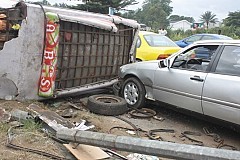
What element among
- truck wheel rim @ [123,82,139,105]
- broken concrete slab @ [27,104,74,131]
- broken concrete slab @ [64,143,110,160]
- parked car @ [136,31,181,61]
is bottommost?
broken concrete slab @ [64,143,110,160]

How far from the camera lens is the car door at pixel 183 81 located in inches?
221

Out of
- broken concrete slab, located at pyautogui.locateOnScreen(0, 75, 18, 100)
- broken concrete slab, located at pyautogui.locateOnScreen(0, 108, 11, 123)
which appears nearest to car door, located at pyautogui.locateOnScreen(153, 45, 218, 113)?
broken concrete slab, located at pyautogui.locateOnScreen(0, 75, 18, 100)

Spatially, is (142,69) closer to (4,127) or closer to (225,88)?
(225,88)

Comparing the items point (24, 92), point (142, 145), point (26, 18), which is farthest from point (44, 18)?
point (142, 145)

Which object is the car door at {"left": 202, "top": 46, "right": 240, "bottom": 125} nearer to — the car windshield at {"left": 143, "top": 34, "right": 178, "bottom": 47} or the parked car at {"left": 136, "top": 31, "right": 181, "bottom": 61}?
the parked car at {"left": 136, "top": 31, "right": 181, "bottom": 61}

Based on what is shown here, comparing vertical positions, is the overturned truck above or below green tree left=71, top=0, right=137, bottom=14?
below

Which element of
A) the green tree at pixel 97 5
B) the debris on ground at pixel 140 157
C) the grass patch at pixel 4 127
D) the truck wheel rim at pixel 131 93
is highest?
the green tree at pixel 97 5

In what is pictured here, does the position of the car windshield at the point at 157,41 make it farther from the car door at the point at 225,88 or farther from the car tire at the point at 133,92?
the car door at the point at 225,88

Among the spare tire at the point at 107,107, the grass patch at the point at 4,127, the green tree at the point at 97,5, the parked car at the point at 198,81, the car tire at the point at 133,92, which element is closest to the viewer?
the grass patch at the point at 4,127

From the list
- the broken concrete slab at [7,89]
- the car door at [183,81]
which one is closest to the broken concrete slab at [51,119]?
the broken concrete slab at [7,89]

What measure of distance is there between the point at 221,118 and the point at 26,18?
3.89 metres

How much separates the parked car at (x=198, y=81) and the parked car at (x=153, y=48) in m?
3.31

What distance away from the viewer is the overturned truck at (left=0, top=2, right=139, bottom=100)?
6.04 metres

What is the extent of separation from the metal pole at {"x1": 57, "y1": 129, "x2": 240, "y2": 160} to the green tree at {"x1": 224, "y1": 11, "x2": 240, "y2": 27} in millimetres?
56409
